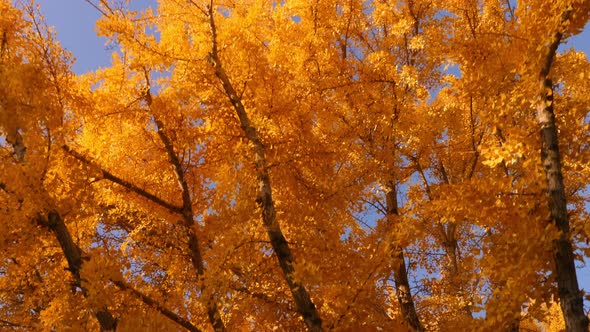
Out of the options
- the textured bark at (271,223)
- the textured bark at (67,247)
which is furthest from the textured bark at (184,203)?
the textured bark at (271,223)

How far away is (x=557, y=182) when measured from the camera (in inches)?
187

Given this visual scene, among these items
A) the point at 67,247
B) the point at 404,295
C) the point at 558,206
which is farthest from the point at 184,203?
the point at 558,206

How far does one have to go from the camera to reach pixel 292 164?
7.09 m

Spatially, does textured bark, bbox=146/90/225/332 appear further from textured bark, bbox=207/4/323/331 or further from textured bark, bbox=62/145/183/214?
textured bark, bbox=207/4/323/331

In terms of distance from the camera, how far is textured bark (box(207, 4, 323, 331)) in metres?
5.33

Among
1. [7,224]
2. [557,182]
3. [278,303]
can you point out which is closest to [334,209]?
[278,303]

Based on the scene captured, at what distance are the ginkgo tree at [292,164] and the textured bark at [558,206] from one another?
20mm

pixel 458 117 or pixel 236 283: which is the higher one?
pixel 458 117

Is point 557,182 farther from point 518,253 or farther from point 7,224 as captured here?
point 7,224

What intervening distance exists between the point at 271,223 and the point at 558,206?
10.2ft

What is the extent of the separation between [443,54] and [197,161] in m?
4.55

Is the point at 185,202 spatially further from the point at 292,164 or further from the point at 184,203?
Result: the point at 292,164

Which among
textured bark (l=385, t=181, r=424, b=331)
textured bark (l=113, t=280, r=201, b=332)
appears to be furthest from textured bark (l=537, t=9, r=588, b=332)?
textured bark (l=113, t=280, r=201, b=332)

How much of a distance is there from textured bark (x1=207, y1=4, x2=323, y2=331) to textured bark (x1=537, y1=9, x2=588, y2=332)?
8.39 ft
